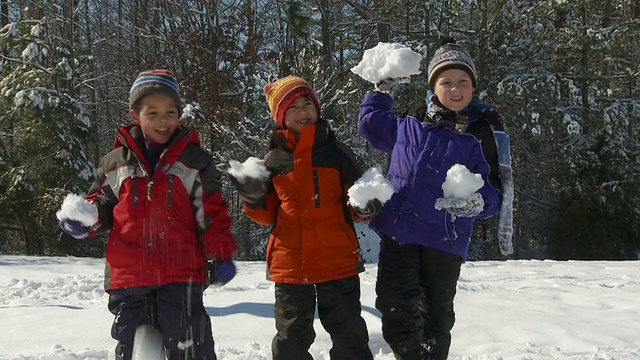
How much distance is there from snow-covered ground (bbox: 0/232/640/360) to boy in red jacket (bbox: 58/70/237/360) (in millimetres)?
781

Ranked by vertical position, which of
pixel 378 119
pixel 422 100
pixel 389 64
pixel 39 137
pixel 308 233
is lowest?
pixel 308 233

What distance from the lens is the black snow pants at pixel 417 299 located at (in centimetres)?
253

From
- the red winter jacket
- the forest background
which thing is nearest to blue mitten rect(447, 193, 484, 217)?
the red winter jacket

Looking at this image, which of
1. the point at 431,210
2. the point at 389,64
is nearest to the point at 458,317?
the point at 431,210

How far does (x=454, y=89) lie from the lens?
2592 millimetres

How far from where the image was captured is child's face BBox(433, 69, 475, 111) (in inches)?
102

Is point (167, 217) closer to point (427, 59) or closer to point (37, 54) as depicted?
point (427, 59)

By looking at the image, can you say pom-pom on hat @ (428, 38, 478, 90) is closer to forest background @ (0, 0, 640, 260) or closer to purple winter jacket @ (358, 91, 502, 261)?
purple winter jacket @ (358, 91, 502, 261)

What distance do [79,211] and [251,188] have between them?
76cm

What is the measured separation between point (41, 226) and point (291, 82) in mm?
11776

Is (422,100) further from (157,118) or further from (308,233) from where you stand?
(157,118)

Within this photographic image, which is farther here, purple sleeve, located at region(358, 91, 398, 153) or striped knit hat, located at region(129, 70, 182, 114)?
purple sleeve, located at region(358, 91, 398, 153)

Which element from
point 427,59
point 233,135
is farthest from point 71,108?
point 427,59

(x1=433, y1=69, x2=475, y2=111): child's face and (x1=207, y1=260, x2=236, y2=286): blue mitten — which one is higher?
(x1=433, y1=69, x2=475, y2=111): child's face
